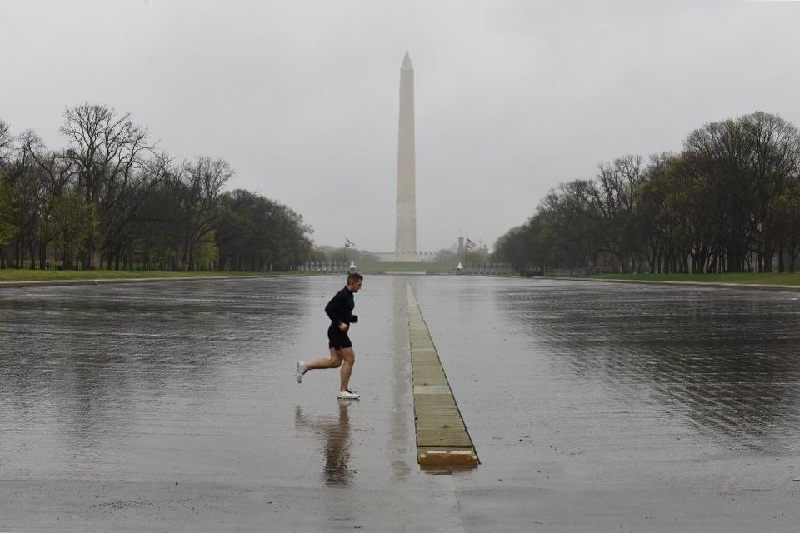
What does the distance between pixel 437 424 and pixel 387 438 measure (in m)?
0.52

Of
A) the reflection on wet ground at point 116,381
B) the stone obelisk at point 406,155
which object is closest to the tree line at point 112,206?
the stone obelisk at point 406,155

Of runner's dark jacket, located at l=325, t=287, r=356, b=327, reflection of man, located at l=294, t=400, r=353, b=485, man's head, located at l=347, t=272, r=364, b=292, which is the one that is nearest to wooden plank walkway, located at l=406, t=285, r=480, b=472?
reflection of man, located at l=294, t=400, r=353, b=485

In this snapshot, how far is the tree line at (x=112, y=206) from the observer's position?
219 feet

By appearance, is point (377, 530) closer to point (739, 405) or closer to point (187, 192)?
point (739, 405)

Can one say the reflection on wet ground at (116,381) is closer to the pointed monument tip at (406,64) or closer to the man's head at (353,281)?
the man's head at (353,281)

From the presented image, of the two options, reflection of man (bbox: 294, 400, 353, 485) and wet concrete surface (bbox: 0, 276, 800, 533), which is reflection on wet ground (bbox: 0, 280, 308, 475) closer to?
wet concrete surface (bbox: 0, 276, 800, 533)

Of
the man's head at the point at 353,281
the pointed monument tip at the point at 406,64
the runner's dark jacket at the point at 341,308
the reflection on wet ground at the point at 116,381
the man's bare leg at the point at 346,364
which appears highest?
the pointed monument tip at the point at 406,64

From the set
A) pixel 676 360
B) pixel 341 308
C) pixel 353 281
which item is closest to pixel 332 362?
pixel 341 308

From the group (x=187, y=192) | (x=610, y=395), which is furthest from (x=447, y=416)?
(x=187, y=192)

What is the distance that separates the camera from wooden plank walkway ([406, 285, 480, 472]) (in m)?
6.50

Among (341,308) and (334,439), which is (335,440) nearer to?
(334,439)

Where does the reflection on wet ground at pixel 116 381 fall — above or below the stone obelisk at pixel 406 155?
below

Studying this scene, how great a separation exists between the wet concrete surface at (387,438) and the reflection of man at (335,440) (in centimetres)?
3

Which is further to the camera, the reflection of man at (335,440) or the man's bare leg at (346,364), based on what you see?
the man's bare leg at (346,364)
